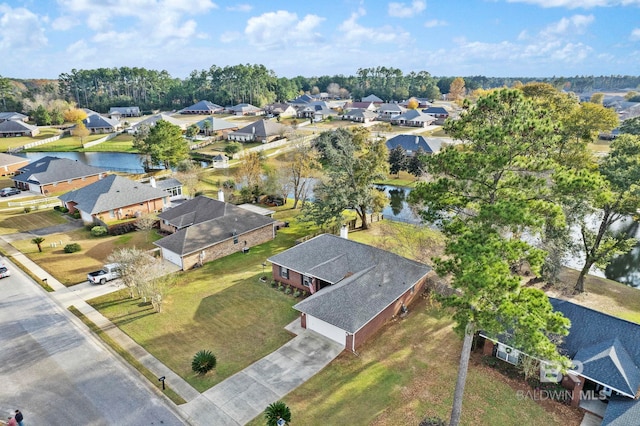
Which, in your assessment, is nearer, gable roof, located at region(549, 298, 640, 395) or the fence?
gable roof, located at region(549, 298, 640, 395)

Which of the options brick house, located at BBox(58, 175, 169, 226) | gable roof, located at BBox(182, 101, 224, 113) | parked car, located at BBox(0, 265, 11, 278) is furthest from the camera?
gable roof, located at BBox(182, 101, 224, 113)

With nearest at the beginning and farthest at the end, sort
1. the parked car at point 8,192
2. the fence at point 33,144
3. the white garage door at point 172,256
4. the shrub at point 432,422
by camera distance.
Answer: the shrub at point 432,422
the white garage door at point 172,256
the parked car at point 8,192
the fence at point 33,144

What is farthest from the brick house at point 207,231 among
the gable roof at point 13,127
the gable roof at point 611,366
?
the gable roof at point 13,127

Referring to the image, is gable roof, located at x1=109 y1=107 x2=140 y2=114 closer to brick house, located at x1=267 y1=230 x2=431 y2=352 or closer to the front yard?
the front yard

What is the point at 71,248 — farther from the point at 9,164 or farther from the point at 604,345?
the point at 9,164

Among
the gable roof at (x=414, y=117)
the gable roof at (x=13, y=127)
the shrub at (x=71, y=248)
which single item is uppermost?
the gable roof at (x=414, y=117)

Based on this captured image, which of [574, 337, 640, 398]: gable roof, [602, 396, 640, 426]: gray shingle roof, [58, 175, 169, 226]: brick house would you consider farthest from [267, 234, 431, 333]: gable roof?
[58, 175, 169, 226]: brick house

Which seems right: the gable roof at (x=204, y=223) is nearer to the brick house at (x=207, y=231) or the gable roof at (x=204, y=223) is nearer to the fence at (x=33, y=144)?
the brick house at (x=207, y=231)
